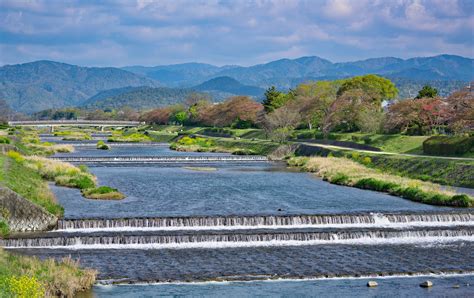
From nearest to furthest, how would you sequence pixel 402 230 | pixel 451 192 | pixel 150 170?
pixel 402 230, pixel 451 192, pixel 150 170

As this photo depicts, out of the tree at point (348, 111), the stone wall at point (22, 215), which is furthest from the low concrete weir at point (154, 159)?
the stone wall at point (22, 215)

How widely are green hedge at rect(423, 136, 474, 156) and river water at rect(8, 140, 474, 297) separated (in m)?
21.1

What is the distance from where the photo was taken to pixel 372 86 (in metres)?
135

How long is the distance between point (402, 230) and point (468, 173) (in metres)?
25.3

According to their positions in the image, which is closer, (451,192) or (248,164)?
(451,192)

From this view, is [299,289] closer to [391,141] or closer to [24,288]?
[24,288]

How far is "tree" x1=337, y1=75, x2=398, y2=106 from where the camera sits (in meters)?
133

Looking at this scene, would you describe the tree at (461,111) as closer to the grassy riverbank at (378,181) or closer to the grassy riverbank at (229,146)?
the grassy riverbank at (378,181)

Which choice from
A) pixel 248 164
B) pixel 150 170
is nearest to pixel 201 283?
pixel 150 170

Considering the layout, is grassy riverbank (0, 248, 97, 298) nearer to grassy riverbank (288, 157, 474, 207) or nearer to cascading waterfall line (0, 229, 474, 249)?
cascading waterfall line (0, 229, 474, 249)

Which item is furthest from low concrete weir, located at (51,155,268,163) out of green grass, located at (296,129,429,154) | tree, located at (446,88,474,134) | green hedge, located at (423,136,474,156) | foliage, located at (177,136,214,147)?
foliage, located at (177,136,214,147)

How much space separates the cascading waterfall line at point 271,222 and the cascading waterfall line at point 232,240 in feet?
10.2

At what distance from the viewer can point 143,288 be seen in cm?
3172

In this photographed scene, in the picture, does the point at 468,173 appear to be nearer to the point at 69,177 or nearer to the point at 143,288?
the point at 69,177
